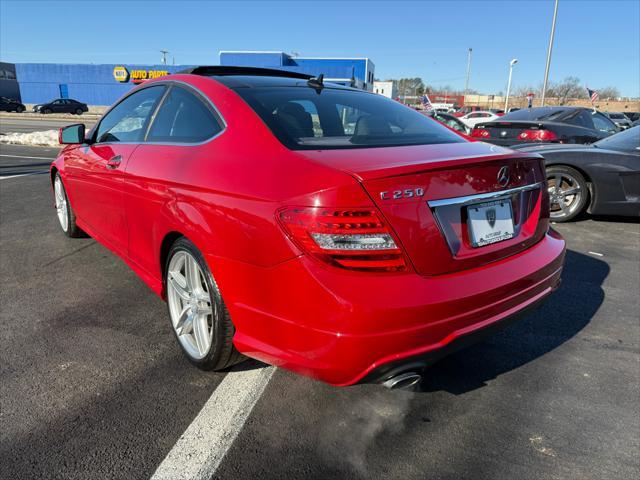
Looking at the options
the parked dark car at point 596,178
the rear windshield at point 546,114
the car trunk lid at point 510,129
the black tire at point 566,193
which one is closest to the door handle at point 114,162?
the parked dark car at point 596,178

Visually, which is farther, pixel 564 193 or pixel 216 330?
pixel 564 193

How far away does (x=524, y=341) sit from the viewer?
2998 millimetres

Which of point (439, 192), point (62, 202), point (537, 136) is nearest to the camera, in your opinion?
point (439, 192)

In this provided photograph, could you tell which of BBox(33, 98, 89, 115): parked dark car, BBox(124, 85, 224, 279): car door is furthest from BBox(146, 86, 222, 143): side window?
BBox(33, 98, 89, 115): parked dark car

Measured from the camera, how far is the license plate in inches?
78.7

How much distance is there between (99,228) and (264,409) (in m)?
2.29

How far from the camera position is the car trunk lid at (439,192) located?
5.83 ft

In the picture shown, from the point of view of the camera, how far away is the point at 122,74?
50.6 metres

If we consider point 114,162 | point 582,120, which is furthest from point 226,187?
point 582,120

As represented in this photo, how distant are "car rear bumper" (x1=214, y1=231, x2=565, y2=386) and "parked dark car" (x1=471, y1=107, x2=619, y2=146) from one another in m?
7.14

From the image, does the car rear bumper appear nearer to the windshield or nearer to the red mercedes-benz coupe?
the red mercedes-benz coupe

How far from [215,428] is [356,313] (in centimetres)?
97

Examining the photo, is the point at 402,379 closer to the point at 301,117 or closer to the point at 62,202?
the point at 301,117

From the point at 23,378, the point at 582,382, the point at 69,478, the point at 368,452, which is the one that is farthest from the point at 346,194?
the point at 23,378
